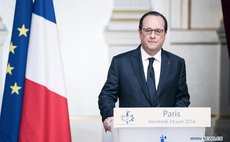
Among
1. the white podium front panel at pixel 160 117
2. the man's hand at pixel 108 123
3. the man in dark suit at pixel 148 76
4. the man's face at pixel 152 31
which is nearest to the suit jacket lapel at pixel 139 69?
the man in dark suit at pixel 148 76

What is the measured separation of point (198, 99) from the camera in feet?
10.3

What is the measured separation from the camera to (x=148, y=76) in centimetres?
214

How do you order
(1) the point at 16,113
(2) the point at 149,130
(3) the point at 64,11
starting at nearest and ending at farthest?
(2) the point at 149,130 < (1) the point at 16,113 < (3) the point at 64,11

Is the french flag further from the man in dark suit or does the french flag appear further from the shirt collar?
the shirt collar

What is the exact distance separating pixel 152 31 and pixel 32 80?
2.70 feet

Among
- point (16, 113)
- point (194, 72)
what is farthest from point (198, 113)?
point (194, 72)

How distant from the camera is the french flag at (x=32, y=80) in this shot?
7.38 ft

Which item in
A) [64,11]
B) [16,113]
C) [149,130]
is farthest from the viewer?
[64,11]

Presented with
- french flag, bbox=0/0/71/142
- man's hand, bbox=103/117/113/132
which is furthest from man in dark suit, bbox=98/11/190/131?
french flag, bbox=0/0/71/142

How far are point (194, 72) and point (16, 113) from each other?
5.22 ft

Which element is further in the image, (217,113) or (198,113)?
(217,113)

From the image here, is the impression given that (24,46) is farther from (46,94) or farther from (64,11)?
(64,11)

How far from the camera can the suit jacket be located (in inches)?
83.7

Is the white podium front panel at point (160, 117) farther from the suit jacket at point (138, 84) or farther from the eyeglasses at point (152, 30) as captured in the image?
the eyeglasses at point (152, 30)
